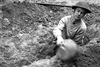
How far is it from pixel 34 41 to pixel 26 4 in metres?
0.99

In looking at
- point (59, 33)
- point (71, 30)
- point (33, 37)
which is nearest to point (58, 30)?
point (59, 33)

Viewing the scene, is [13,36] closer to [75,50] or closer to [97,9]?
[75,50]

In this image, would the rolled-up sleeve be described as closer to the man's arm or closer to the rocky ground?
the man's arm

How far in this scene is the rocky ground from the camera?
122 inches

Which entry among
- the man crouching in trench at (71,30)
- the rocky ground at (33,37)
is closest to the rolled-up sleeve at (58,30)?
the man crouching in trench at (71,30)

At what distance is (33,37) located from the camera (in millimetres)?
3686

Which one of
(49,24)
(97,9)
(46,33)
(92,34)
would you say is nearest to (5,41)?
(46,33)

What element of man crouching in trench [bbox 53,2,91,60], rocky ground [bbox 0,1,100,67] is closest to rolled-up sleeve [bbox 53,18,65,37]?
man crouching in trench [bbox 53,2,91,60]

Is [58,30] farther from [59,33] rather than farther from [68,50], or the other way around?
[68,50]

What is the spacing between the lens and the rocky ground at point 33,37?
309 cm

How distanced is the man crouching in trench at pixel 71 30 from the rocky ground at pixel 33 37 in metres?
0.21

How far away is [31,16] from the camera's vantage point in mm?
4113

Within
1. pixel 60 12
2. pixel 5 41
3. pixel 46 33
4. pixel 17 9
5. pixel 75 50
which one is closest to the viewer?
pixel 75 50

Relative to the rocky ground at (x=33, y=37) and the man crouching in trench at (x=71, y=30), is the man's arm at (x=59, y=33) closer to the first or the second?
the man crouching in trench at (x=71, y=30)
